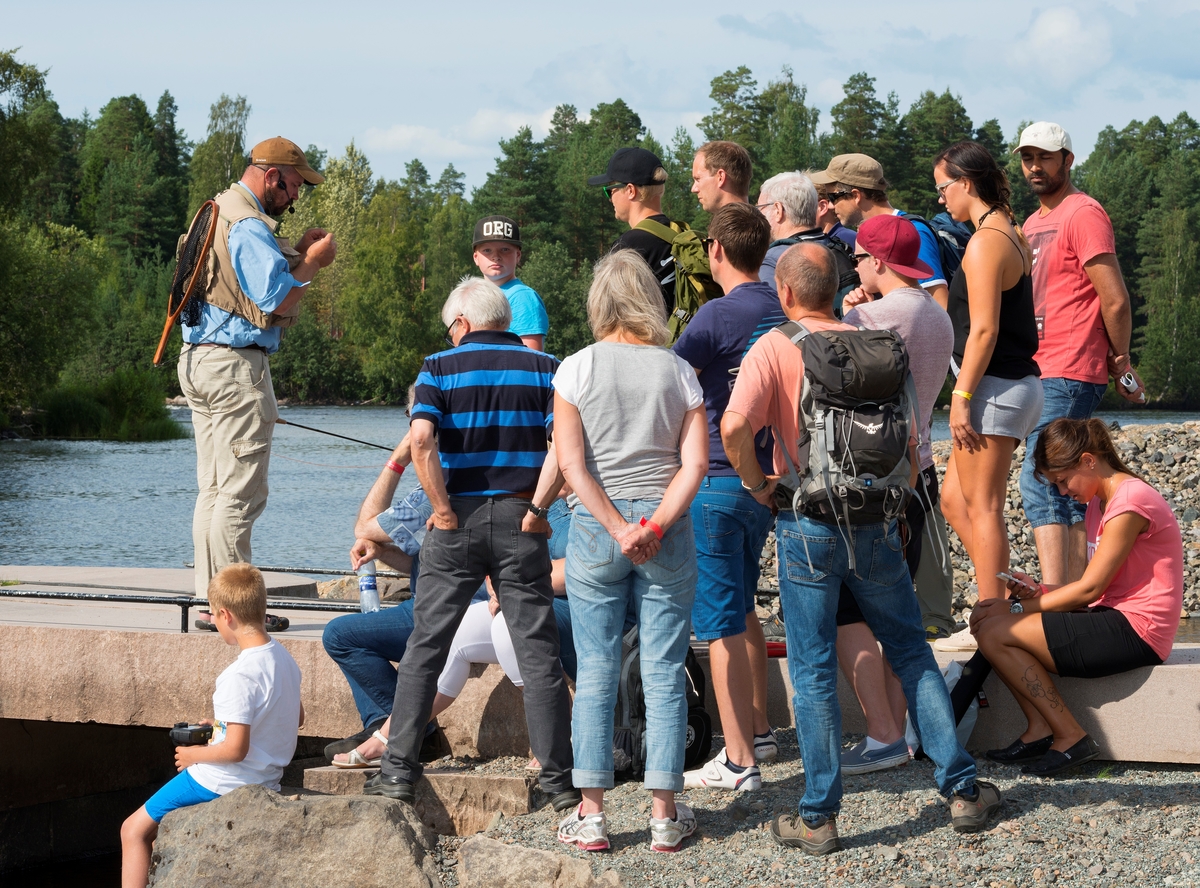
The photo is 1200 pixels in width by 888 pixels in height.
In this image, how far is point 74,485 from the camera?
93.3 ft

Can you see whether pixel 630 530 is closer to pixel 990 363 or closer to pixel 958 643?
pixel 990 363

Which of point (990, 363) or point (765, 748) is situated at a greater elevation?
point (990, 363)

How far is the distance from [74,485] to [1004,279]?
1066 inches

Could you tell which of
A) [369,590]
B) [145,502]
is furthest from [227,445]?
[145,502]

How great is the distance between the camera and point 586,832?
408 centimetres

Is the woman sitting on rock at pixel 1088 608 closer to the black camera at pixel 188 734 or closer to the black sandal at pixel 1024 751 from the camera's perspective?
the black sandal at pixel 1024 751

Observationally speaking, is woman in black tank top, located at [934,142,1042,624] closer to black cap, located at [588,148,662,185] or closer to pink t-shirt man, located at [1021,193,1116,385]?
pink t-shirt man, located at [1021,193,1116,385]

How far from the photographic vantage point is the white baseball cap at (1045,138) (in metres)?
5.27

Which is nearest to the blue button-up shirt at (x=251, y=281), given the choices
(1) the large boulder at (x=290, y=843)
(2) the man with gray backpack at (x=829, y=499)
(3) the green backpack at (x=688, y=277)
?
(3) the green backpack at (x=688, y=277)

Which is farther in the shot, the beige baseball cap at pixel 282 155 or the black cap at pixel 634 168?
the beige baseball cap at pixel 282 155

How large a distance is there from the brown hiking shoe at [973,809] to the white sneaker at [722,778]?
698 millimetres

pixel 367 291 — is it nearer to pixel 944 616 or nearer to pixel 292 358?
pixel 292 358

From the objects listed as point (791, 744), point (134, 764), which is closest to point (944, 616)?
point (791, 744)

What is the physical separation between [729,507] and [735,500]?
1.3 inches
